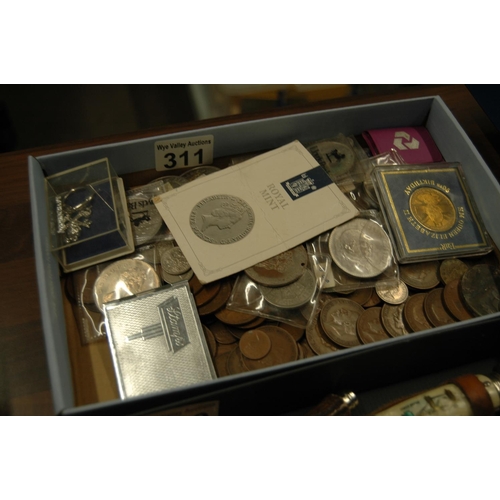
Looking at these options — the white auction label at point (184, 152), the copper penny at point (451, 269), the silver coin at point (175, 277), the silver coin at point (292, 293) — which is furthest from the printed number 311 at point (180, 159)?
the copper penny at point (451, 269)

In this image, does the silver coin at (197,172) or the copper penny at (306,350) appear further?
the silver coin at (197,172)

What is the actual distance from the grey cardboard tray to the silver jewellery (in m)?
0.06

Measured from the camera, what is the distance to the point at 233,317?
112cm

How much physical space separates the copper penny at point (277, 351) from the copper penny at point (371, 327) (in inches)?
7.2

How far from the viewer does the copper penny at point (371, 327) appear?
3.63 feet

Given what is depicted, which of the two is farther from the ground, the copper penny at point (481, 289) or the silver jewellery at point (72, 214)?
the silver jewellery at point (72, 214)

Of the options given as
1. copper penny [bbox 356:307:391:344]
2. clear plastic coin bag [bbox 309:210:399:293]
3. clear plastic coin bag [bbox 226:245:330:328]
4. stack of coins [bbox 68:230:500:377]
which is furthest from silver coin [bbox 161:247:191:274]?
copper penny [bbox 356:307:391:344]

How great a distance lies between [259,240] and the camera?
3.90 feet

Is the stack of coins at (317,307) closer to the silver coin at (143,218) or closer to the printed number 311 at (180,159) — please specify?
the silver coin at (143,218)

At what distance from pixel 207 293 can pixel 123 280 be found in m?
0.23

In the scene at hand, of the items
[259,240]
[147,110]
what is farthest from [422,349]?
[147,110]

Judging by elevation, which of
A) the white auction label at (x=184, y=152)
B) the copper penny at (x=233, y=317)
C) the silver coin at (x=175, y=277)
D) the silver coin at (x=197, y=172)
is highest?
the white auction label at (x=184, y=152)

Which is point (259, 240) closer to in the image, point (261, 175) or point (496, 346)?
point (261, 175)

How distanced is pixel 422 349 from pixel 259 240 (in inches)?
19.5
